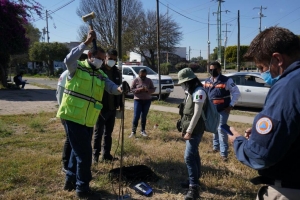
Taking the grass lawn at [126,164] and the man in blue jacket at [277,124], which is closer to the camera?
the man in blue jacket at [277,124]

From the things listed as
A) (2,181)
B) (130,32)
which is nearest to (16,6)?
(130,32)

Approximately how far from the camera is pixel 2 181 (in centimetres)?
421

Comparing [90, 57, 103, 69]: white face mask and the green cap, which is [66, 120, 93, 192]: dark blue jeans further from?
the green cap

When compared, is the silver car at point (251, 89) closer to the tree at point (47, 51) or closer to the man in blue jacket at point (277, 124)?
the man in blue jacket at point (277, 124)

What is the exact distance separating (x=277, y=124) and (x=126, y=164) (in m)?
3.87

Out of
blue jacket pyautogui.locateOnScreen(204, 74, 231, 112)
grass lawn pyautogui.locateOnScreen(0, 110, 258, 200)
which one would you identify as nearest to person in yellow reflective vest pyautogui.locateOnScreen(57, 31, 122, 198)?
grass lawn pyautogui.locateOnScreen(0, 110, 258, 200)

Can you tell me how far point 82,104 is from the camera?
3594 millimetres

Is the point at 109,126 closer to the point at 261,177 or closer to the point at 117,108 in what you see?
the point at 117,108

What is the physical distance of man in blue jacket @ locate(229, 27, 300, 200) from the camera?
145cm

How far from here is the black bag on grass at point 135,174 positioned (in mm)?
4383

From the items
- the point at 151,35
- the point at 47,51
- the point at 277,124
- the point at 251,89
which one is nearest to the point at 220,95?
the point at 277,124

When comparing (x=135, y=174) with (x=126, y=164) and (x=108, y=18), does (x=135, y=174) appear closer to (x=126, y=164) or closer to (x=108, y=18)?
(x=126, y=164)

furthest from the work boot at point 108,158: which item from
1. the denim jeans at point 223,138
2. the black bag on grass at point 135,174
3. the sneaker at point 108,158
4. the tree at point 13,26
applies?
the tree at point 13,26

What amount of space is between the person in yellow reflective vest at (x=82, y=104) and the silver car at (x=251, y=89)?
893cm
